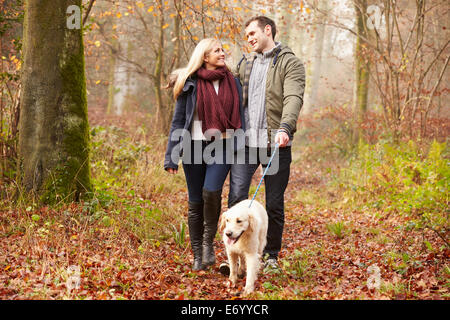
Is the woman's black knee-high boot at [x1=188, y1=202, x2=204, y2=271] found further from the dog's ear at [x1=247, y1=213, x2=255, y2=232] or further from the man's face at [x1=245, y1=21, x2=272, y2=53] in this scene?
the man's face at [x1=245, y1=21, x2=272, y2=53]

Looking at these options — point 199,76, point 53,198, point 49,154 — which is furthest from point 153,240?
point 199,76

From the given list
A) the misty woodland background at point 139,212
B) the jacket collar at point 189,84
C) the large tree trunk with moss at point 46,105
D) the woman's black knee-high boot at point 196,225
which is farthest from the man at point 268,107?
the large tree trunk with moss at point 46,105

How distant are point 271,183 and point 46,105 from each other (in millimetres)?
3094

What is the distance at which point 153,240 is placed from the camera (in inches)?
199

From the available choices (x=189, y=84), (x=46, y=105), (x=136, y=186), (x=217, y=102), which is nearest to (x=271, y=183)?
(x=217, y=102)

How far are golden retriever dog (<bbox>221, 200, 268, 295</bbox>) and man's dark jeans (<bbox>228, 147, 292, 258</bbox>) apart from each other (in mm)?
295

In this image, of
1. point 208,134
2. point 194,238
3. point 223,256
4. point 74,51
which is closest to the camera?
point 208,134

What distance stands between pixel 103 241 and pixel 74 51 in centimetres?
259

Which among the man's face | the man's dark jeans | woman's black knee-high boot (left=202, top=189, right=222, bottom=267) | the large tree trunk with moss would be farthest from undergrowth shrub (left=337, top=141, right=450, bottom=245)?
the large tree trunk with moss

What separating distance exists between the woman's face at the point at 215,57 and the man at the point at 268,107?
348mm

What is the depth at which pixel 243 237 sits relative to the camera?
3781 mm

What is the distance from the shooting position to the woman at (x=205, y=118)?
13.5 feet

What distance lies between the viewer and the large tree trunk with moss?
5.14 m
